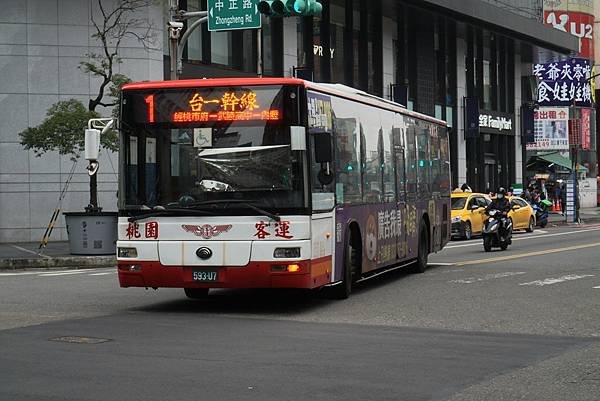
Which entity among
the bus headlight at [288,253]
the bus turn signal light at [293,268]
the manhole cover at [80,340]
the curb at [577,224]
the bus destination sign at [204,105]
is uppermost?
the bus destination sign at [204,105]

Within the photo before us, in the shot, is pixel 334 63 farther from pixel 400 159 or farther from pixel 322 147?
pixel 322 147

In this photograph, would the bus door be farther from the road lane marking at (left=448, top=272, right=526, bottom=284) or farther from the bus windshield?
the bus windshield

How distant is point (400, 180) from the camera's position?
742 inches

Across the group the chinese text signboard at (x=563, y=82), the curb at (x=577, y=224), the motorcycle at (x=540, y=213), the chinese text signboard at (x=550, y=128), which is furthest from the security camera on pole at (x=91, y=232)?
the chinese text signboard at (x=550, y=128)

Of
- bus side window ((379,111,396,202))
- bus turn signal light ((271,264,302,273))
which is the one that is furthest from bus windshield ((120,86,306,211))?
bus side window ((379,111,396,202))

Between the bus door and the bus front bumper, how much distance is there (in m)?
4.49

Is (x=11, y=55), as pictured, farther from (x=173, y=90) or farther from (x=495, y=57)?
(x=495, y=57)

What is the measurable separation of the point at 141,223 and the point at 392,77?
3619cm

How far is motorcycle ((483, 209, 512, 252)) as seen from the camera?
88.2 ft

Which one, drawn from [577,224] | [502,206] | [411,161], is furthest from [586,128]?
→ [411,161]

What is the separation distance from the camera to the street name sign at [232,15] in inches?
955

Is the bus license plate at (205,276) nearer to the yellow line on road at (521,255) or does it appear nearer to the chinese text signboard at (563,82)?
the yellow line on road at (521,255)

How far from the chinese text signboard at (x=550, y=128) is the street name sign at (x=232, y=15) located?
44.1 meters

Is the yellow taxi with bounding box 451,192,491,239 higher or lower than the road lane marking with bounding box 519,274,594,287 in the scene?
higher
